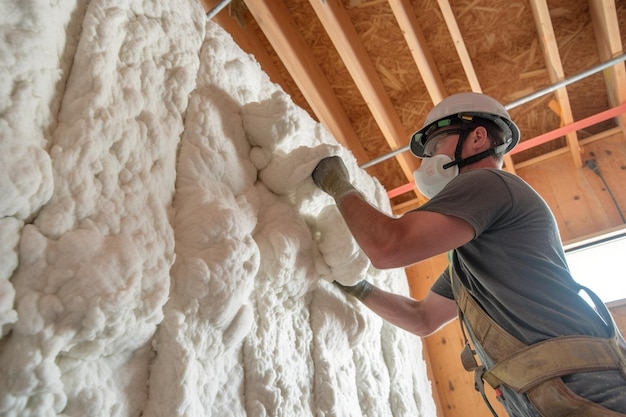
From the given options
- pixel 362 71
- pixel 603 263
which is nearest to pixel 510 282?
pixel 362 71

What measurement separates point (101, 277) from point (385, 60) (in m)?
2.41

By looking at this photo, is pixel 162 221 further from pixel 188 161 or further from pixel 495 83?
pixel 495 83

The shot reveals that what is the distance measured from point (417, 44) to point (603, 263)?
180cm

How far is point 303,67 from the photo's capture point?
2.52 m

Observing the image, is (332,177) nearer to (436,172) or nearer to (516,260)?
(436,172)

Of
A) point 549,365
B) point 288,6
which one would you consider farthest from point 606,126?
point 549,365

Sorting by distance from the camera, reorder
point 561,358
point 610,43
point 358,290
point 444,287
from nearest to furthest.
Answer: point 561,358
point 358,290
point 444,287
point 610,43

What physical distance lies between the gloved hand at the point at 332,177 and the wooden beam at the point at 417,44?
1.21m

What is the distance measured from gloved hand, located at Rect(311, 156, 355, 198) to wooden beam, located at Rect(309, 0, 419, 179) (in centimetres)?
102

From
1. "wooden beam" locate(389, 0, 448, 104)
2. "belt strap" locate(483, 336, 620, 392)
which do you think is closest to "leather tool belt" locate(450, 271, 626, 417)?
"belt strap" locate(483, 336, 620, 392)

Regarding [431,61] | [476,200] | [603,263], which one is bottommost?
[603,263]

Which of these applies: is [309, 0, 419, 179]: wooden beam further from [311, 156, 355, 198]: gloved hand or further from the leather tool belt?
the leather tool belt

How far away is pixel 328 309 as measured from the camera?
157 centimetres

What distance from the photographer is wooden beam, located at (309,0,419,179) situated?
2256 mm
